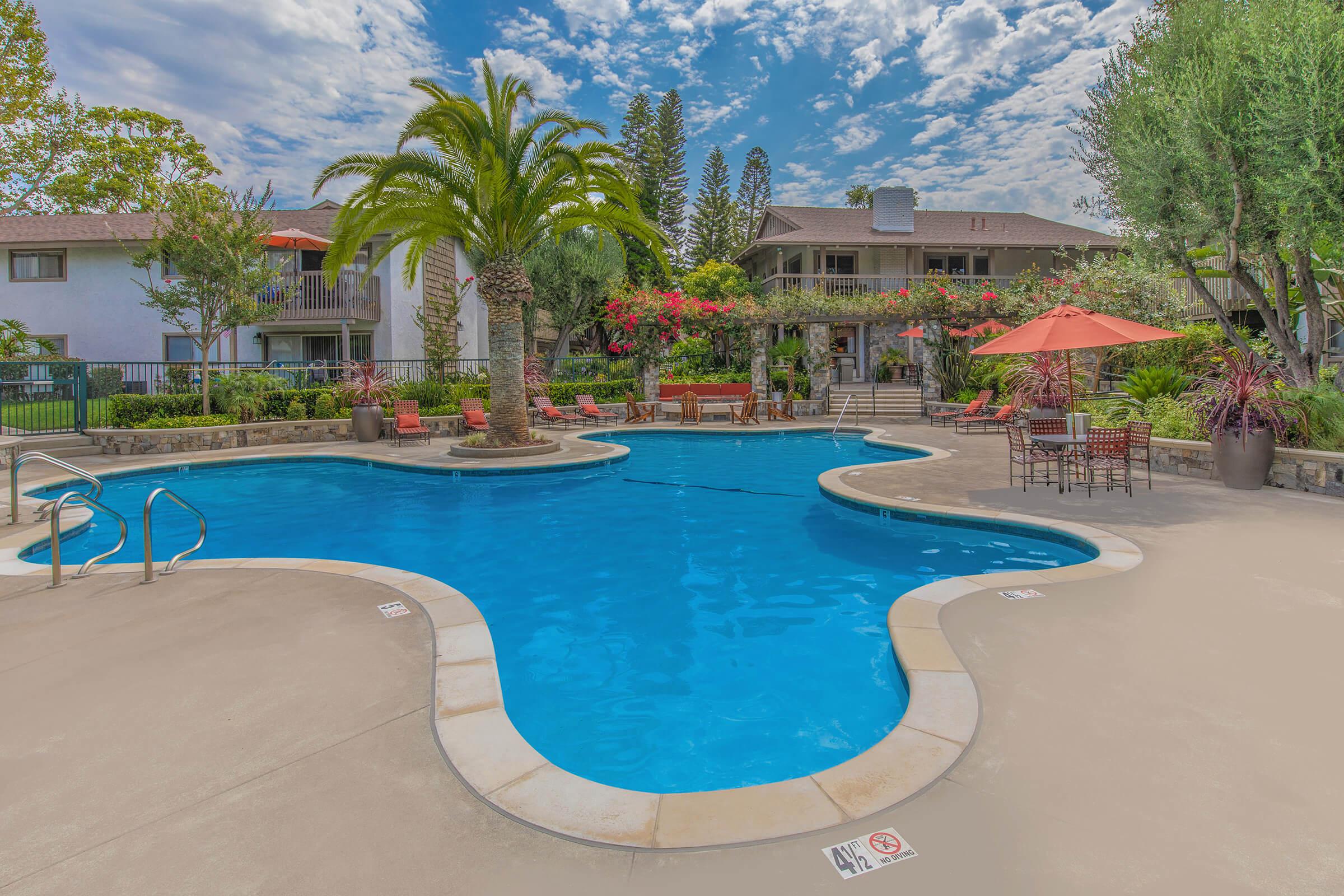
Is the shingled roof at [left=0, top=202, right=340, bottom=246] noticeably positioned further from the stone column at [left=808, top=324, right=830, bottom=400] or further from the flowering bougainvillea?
the stone column at [left=808, top=324, right=830, bottom=400]

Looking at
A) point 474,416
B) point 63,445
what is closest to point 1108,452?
point 474,416

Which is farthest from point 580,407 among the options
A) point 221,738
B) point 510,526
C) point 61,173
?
point 61,173

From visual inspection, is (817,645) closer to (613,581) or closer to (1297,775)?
(613,581)

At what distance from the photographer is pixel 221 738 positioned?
308cm

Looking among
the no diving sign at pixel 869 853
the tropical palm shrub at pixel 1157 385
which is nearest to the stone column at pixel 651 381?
the tropical palm shrub at pixel 1157 385

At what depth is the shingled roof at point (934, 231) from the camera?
2912cm

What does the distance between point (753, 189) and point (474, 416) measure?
1451 inches

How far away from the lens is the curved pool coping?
96.4 inches

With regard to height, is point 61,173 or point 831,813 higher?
point 61,173

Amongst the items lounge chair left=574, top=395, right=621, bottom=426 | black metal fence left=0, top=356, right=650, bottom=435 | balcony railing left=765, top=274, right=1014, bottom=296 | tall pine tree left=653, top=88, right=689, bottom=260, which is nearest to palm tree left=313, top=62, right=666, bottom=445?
lounge chair left=574, top=395, right=621, bottom=426

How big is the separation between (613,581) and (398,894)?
4.48 m

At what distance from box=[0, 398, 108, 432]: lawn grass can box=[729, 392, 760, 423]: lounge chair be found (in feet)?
50.0

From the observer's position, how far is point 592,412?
1978cm

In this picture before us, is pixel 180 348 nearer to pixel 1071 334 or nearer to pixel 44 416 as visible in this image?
pixel 44 416
